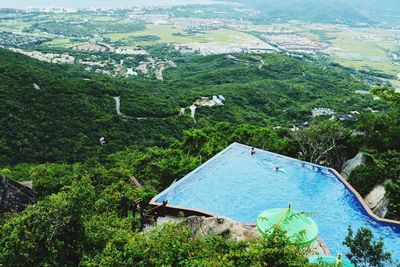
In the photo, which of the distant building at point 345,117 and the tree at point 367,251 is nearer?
the tree at point 367,251

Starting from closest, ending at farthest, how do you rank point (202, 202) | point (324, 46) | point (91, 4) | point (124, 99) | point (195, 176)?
point (202, 202)
point (195, 176)
point (124, 99)
point (324, 46)
point (91, 4)

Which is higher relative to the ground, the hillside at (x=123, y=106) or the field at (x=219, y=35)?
the hillside at (x=123, y=106)

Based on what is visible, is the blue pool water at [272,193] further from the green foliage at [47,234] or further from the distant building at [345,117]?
the distant building at [345,117]

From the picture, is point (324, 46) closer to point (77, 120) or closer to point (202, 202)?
point (77, 120)

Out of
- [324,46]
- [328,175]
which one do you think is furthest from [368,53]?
[328,175]

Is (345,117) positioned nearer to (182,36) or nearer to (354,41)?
(182,36)

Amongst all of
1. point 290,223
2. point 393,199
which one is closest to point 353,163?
point 393,199

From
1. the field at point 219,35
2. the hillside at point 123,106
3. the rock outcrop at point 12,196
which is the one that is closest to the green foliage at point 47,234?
the rock outcrop at point 12,196
